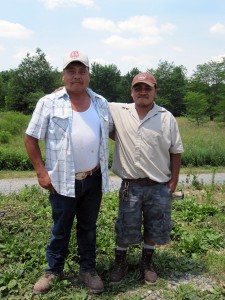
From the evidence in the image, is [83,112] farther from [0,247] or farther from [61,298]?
[0,247]

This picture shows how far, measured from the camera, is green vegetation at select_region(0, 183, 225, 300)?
3270 millimetres

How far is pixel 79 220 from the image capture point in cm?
327

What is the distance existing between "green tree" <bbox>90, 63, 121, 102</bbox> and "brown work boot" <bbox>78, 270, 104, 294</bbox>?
54795mm

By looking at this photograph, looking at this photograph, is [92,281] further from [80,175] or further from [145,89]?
[145,89]

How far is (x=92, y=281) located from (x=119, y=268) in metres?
0.33

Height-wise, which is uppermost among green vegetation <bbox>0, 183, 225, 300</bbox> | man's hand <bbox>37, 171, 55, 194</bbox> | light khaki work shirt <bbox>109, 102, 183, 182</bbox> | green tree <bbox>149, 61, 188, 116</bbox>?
green tree <bbox>149, 61, 188, 116</bbox>

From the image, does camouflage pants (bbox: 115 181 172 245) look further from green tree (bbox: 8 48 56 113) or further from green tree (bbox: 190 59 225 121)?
green tree (bbox: 8 48 56 113)

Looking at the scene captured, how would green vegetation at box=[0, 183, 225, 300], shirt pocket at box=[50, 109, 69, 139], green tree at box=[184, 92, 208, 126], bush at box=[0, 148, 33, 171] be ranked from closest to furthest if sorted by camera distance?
shirt pocket at box=[50, 109, 69, 139] → green vegetation at box=[0, 183, 225, 300] → bush at box=[0, 148, 33, 171] → green tree at box=[184, 92, 208, 126]

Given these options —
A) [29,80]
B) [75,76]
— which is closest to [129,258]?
[75,76]

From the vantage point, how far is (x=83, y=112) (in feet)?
9.78

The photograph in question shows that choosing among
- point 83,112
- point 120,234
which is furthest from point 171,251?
point 83,112

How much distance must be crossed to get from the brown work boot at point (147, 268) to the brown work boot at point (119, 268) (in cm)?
19

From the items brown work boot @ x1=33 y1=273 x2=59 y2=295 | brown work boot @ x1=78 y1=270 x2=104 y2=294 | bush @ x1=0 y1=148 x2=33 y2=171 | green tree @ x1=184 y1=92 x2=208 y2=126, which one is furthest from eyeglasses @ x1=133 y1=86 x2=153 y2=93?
green tree @ x1=184 y1=92 x2=208 y2=126

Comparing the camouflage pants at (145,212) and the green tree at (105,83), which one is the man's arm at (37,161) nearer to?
the camouflage pants at (145,212)
